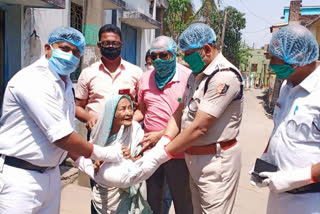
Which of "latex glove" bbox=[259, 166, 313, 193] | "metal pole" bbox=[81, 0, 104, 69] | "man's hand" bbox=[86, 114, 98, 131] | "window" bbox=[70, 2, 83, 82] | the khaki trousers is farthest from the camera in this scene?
"window" bbox=[70, 2, 83, 82]

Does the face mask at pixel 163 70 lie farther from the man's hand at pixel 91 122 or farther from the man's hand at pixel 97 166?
the man's hand at pixel 97 166

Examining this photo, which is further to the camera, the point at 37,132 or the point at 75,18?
the point at 75,18

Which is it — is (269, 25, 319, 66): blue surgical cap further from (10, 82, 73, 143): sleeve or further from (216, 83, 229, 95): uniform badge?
(10, 82, 73, 143): sleeve

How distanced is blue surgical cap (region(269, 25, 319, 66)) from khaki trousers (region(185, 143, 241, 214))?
754mm

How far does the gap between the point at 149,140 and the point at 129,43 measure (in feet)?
25.8

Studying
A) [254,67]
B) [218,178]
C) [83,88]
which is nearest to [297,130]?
[218,178]

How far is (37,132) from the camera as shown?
190 cm

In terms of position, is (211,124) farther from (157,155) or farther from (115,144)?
(115,144)

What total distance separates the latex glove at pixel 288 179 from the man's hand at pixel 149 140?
99cm

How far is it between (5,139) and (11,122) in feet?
0.35

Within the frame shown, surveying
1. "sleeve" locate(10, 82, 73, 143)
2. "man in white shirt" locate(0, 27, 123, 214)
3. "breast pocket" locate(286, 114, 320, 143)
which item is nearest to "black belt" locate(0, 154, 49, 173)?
"man in white shirt" locate(0, 27, 123, 214)

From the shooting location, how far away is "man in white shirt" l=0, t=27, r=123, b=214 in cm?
181

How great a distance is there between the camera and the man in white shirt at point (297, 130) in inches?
67.2

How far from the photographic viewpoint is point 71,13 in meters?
6.15
